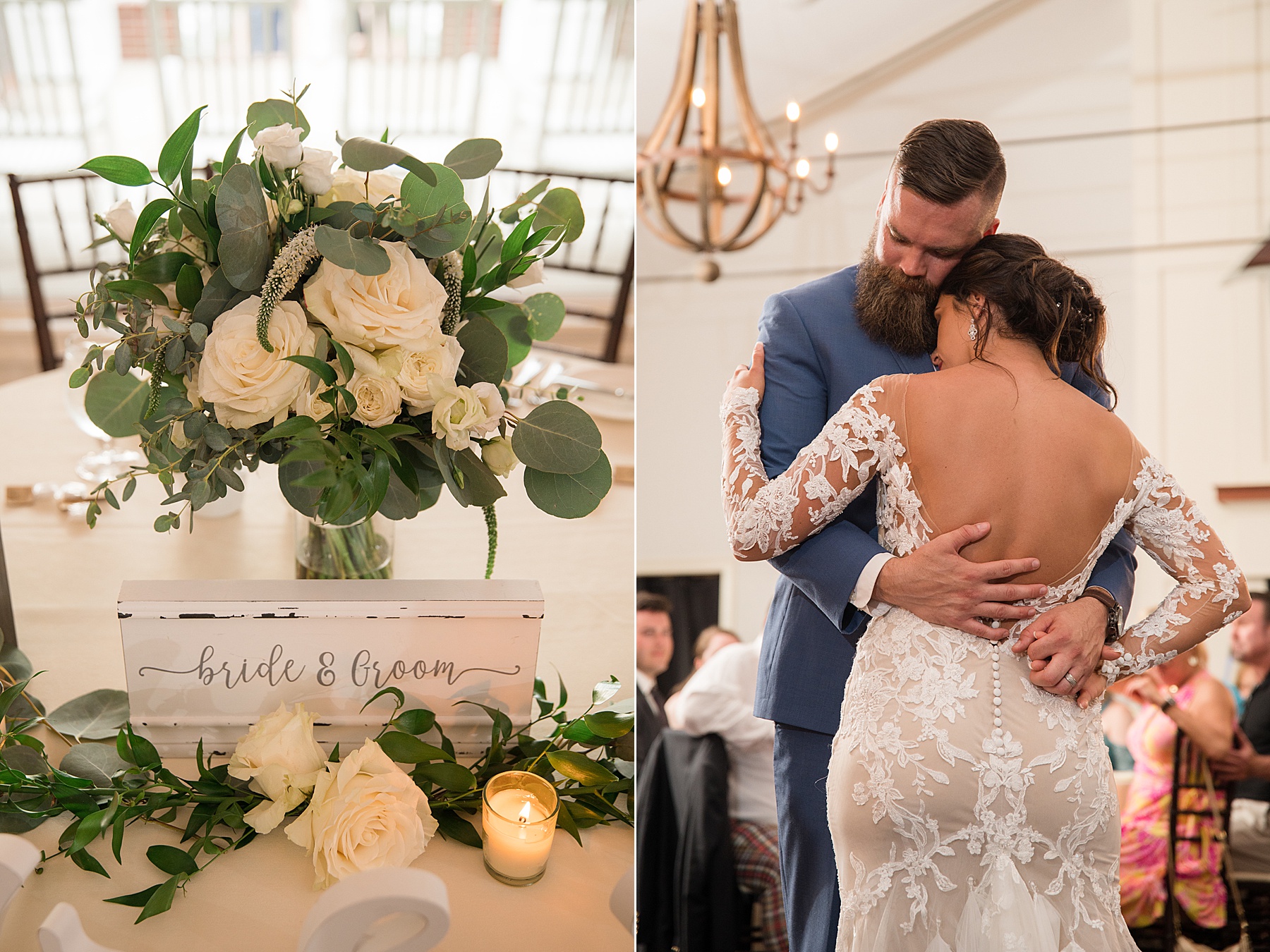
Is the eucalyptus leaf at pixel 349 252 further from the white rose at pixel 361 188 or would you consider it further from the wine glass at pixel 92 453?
the wine glass at pixel 92 453

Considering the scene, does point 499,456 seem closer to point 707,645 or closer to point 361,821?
point 361,821

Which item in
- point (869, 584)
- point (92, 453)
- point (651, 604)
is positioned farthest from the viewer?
point (651, 604)

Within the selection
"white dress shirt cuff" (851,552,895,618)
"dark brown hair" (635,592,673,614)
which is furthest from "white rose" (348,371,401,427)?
"dark brown hair" (635,592,673,614)

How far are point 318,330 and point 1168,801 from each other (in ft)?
11.0

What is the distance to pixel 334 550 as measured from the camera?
50.0 inches

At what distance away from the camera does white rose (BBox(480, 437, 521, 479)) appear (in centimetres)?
110

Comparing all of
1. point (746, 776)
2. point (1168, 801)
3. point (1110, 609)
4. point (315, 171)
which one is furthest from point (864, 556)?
point (1168, 801)

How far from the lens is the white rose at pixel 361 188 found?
41.8 inches

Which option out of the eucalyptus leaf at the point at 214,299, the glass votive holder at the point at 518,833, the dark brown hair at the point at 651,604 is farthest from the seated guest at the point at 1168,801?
the eucalyptus leaf at the point at 214,299

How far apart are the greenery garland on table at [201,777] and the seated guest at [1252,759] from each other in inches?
120

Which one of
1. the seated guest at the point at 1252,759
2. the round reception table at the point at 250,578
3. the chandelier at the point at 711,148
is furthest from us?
the seated guest at the point at 1252,759

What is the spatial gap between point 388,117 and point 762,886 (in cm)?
441

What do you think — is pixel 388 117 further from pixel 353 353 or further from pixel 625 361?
pixel 353 353

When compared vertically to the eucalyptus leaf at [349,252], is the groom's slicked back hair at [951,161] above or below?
above
